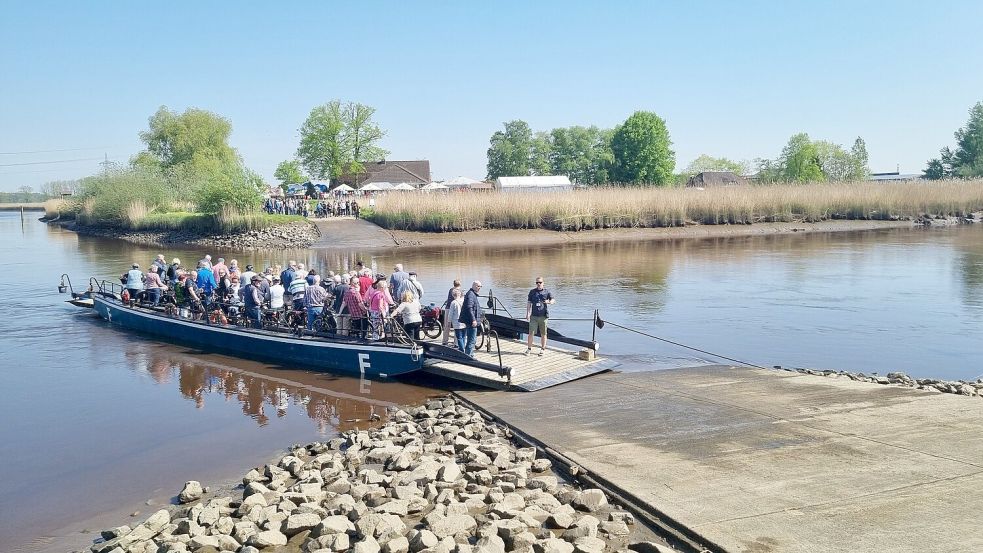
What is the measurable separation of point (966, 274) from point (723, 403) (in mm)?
24890

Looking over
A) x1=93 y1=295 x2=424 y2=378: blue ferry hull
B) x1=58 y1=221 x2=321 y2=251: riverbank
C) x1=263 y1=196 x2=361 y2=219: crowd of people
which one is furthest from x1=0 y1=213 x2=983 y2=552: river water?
x1=263 y1=196 x2=361 y2=219: crowd of people

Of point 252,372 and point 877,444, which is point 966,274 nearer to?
point 877,444

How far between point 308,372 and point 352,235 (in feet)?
118

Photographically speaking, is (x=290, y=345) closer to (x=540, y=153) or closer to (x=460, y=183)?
(x=460, y=183)

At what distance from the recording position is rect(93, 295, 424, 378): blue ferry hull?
15195 millimetres

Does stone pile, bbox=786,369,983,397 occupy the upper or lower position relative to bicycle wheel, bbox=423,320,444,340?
lower

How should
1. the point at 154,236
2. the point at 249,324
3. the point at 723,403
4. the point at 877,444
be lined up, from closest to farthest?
the point at 877,444 < the point at 723,403 < the point at 249,324 < the point at 154,236

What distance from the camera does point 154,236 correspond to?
5975cm

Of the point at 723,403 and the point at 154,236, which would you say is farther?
the point at 154,236

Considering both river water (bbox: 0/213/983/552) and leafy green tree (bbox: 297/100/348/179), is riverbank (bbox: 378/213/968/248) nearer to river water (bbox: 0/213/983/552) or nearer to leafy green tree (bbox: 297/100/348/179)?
river water (bbox: 0/213/983/552)

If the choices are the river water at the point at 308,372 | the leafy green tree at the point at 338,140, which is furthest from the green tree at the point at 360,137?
the river water at the point at 308,372

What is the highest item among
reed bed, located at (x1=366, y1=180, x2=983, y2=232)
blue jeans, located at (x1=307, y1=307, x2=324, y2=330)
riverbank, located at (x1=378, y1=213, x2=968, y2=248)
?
reed bed, located at (x1=366, y1=180, x2=983, y2=232)

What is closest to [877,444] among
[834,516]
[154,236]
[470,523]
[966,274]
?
[834,516]

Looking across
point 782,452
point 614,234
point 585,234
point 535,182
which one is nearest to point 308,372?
point 782,452
